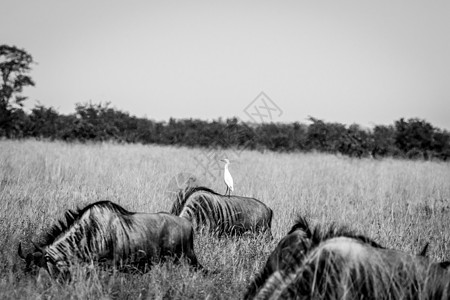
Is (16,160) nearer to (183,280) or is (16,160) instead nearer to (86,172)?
(86,172)

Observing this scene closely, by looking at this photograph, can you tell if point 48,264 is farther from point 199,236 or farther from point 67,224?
point 199,236

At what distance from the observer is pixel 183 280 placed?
2906 mm

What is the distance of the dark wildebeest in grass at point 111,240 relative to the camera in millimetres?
3014

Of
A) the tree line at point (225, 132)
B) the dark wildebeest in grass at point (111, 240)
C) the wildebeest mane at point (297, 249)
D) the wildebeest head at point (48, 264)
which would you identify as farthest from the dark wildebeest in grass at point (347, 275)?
the tree line at point (225, 132)

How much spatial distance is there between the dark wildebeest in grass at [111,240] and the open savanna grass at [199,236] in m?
0.12

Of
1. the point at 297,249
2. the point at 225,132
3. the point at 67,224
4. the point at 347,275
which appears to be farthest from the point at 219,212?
the point at 225,132

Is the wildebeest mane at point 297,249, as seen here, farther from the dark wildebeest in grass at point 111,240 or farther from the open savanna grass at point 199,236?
the dark wildebeest in grass at point 111,240

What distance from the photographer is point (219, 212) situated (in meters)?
4.41

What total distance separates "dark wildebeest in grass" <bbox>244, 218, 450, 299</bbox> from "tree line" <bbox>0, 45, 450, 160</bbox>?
16.9 metres

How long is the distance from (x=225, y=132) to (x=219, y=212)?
64.1 feet

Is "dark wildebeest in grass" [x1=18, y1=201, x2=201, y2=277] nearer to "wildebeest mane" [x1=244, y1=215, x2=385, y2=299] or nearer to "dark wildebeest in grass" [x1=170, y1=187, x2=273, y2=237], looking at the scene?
"dark wildebeest in grass" [x1=170, y1=187, x2=273, y2=237]

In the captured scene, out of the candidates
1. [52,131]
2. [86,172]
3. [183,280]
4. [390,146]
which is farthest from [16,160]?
[390,146]

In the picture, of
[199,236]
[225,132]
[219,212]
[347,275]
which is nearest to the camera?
[347,275]

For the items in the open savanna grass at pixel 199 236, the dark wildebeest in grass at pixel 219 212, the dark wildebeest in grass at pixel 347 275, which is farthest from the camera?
the dark wildebeest in grass at pixel 219 212
